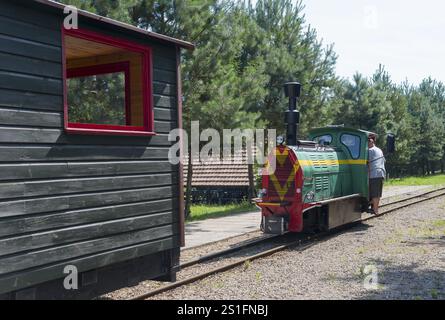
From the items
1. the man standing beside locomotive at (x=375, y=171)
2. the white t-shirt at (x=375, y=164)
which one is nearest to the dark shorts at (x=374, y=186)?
the man standing beside locomotive at (x=375, y=171)

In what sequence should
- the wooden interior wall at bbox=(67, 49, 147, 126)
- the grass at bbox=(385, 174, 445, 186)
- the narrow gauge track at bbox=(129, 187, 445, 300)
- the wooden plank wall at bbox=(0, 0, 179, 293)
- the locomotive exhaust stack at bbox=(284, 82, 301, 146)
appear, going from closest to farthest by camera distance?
the wooden plank wall at bbox=(0, 0, 179, 293), the wooden interior wall at bbox=(67, 49, 147, 126), the narrow gauge track at bbox=(129, 187, 445, 300), the locomotive exhaust stack at bbox=(284, 82, 301, 146), the grass at bbox=(385, 174, 445, 186)

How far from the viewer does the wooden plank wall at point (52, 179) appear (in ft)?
15.5

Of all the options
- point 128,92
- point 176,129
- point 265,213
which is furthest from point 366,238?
point 128,92

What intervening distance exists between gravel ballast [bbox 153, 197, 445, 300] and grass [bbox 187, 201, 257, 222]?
558cm

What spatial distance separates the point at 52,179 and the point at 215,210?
537 inches

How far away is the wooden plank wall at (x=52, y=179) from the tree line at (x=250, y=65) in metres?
4.76

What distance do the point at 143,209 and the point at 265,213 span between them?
499cm

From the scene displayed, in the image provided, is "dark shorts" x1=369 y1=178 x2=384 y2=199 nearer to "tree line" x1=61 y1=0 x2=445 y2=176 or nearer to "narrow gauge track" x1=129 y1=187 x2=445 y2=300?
"narrow gauge track" x1=129 y1=187 x2=445 y2=300

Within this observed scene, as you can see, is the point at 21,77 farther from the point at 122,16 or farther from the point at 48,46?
the point at 122,16

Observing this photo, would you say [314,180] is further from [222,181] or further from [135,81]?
[222,181]

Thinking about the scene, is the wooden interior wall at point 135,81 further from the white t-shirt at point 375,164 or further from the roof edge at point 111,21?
the white t-shirt at point 375,164

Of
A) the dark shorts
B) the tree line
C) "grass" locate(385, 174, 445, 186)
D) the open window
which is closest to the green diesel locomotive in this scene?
the dark shorts

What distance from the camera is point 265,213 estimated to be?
10.9m

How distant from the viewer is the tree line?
40.6ft
